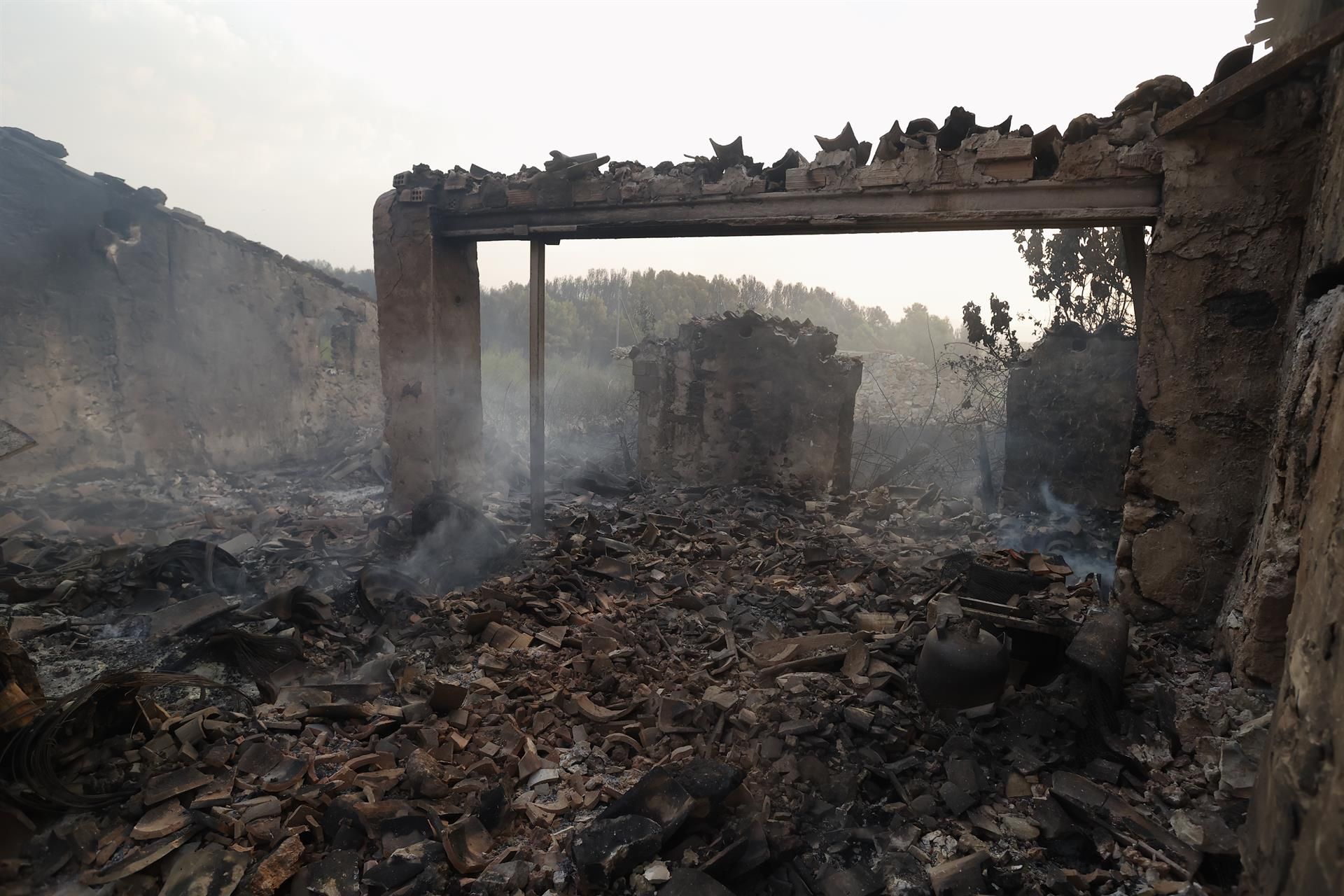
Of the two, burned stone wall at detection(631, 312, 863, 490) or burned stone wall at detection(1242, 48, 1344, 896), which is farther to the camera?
burned stone wall at detection(631, 312, 863, 490)

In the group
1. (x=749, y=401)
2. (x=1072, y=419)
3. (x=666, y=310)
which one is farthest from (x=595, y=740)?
(x=666, y=310)

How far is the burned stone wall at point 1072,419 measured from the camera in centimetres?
912

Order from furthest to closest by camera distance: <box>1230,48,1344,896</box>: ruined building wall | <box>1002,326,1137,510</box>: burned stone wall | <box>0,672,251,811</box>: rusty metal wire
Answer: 1. <box>1002,326,1137,510</box>: burned stone wall
2. <box>0,672,251,811</box>: rusty metal wire
3. <box>1230,48,1344,896</box>: ruined building wall

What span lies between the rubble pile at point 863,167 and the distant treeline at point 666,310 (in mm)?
23367

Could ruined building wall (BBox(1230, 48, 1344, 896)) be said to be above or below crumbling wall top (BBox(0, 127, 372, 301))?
below

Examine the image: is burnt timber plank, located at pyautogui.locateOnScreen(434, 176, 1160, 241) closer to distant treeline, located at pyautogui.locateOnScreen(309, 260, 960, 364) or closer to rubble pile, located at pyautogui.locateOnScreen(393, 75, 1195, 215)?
rubble pile, located at pyautogui.locateOnScreen(393, 75, 1195, 215)

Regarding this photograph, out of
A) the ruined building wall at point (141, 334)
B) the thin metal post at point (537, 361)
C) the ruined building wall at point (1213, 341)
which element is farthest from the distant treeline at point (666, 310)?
the ruined building wall at point (1213, 341)

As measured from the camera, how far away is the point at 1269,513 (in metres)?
3.84

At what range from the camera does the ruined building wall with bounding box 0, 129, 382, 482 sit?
10.8m

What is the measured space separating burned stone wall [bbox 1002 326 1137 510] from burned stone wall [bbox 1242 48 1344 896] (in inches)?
214

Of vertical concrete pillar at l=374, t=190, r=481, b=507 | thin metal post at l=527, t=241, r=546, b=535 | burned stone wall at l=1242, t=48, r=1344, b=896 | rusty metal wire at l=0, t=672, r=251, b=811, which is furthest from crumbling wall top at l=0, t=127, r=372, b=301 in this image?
burned stone wall at l=1242, t=48, r=1344, b=896

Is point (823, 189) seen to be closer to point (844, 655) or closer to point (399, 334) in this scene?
point (844, 655)

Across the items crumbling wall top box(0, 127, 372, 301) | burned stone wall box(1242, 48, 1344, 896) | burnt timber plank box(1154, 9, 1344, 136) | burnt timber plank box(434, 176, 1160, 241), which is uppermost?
crumbling wall top box(0, 127, 372, 301)

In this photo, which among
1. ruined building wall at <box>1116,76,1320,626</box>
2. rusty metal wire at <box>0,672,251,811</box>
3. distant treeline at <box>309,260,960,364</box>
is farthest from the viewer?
distant treeline at <box>309,260,960,364</box>
